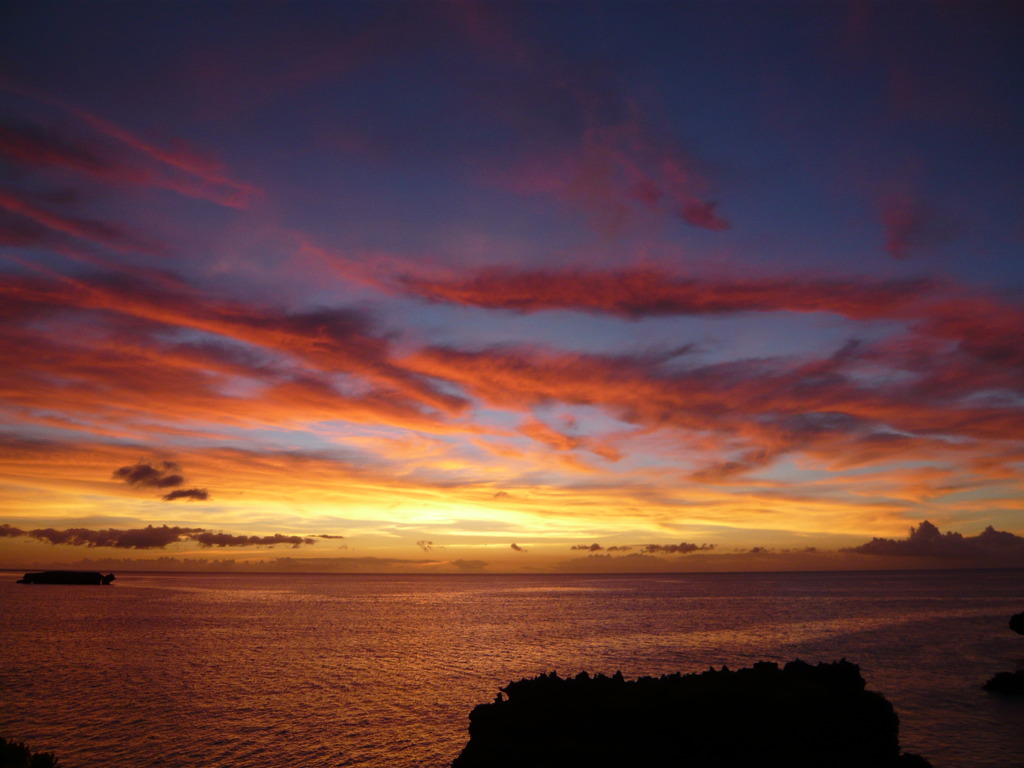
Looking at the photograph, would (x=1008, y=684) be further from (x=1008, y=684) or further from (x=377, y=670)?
(x=377, y=670)

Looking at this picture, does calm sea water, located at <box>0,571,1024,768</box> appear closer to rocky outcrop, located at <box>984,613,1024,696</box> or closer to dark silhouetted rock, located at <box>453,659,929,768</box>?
rocky outcrop, located at <box>984,613,1024,696</box>

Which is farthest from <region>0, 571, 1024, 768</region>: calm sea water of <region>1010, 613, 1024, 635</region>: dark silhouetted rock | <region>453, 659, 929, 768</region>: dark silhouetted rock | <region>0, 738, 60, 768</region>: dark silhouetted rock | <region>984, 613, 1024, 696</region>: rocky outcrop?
<region>0, 738, 60, 768</region>: dark silhouetted rock

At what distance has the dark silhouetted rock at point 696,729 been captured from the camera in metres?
32.4

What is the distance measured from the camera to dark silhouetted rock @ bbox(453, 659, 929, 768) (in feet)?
106

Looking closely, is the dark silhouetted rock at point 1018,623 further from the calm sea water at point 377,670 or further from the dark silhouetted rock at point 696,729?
the dark silhouetted rock at point 696,729

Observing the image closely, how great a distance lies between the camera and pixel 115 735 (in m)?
45.2

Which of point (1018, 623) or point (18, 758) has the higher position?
point (18, 758)

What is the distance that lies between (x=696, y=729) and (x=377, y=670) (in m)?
47.5

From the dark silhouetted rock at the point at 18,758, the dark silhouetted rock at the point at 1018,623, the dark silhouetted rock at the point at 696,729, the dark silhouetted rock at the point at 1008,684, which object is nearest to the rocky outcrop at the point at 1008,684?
the dark silhouetted rock at the point at 1008,684

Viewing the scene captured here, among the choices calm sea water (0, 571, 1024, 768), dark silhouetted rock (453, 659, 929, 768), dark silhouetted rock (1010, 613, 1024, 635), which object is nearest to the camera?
dark silhouetted rock (453, 659, 929, 768)

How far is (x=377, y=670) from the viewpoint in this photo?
233 ft

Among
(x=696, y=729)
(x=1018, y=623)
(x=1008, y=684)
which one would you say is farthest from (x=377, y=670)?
(x=1018, y=623)

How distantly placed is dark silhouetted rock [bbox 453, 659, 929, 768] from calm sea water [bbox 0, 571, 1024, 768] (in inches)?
317

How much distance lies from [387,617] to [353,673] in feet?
242
